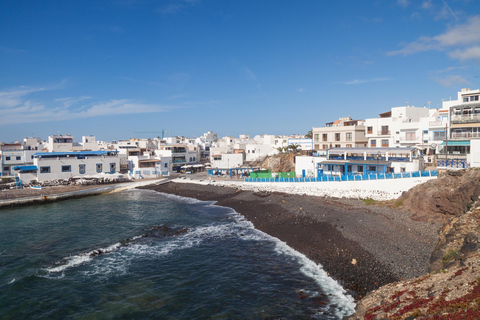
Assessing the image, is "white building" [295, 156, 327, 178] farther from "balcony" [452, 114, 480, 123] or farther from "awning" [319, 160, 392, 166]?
"balcony" [452, 114, 480, 123]

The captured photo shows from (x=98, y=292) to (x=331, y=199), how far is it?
1218 inches

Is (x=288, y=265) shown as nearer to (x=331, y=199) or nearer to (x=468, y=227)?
(x=468, y=227)

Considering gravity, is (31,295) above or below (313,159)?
below

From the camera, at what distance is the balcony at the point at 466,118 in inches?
1569

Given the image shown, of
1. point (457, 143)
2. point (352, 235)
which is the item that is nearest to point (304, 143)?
point (457, 143)

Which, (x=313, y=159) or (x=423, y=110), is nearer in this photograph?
(x=313, y=159)

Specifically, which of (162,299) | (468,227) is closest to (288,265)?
(162,299)

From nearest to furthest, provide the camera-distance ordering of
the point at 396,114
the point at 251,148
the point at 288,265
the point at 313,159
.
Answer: the point at 288,265 → the point at 313,159 → the point at 396,114 → the point at 251,148

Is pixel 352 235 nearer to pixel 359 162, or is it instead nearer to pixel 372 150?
pixel 359 162

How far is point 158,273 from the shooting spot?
74.3ft

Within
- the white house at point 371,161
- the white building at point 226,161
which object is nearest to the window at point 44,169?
the white building at point 226,161

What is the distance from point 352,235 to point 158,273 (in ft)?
57.5

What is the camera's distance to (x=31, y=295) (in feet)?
65.1

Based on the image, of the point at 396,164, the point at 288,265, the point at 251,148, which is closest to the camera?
the point at 288,265
